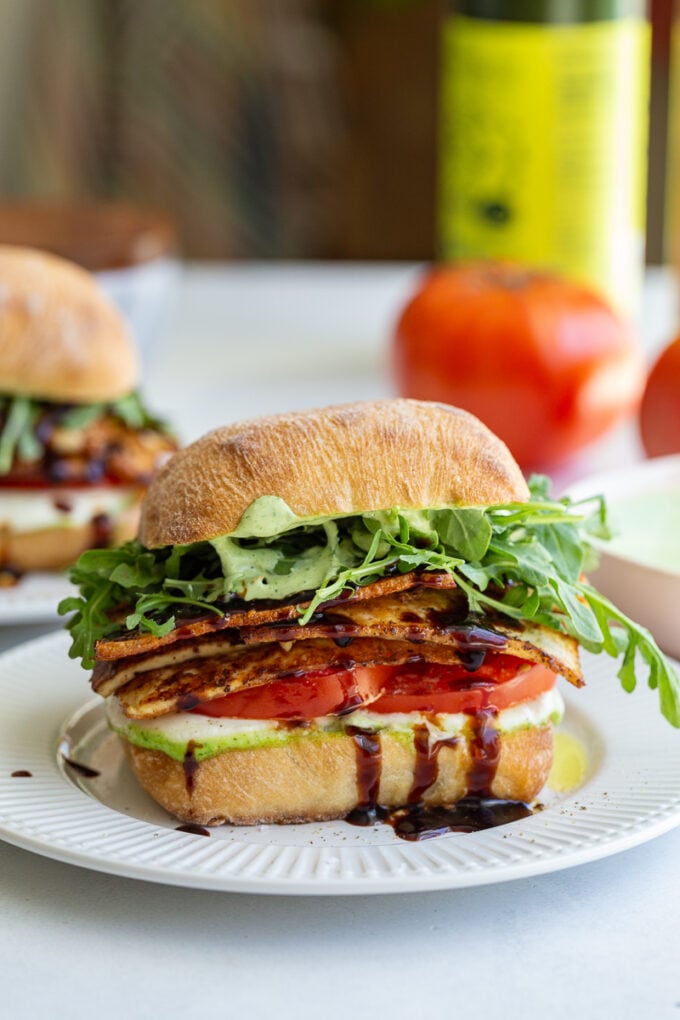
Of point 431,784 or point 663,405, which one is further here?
point 663,405

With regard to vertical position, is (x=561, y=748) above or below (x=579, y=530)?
below

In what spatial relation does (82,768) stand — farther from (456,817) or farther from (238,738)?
(456,817)

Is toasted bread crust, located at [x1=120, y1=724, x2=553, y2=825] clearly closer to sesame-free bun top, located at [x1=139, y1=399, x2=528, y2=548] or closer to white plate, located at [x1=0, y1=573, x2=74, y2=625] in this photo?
sesame-free bun top, located at [x1=139, y1=399, x2=528, y2=548]

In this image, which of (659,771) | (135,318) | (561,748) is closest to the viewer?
(659,771)

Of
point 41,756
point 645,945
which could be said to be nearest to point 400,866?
point 645,945

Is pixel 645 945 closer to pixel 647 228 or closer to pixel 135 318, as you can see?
pixel 135 318

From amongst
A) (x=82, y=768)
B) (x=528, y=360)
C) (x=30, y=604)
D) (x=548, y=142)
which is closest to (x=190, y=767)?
(x=82, y=768)
